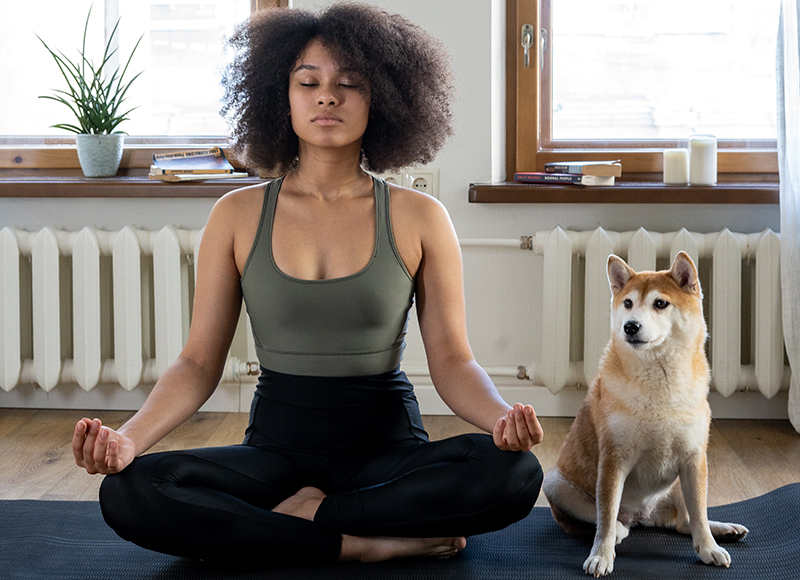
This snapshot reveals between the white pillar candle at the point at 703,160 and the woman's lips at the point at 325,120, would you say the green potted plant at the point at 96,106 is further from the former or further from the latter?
the white pillar candle at the point at 703,160

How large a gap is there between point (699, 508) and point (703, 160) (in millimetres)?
1313

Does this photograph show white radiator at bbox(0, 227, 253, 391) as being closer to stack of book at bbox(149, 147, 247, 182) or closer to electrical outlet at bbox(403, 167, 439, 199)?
stack of book at bbox(149, 147, 247, 182)

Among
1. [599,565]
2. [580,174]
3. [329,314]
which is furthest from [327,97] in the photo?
[580,174]

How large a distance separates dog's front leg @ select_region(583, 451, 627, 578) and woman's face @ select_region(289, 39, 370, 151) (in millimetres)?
728

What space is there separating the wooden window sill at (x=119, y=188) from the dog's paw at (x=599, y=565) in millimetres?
1534

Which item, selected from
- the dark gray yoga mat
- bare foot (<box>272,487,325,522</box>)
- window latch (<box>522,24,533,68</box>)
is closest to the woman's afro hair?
bare foot (<box>272,487,325,522</box>)

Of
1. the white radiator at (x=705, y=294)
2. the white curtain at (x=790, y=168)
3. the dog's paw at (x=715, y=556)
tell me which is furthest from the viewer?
the white radiator at (x=705, y=294)

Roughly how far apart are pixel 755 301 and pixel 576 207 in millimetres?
586

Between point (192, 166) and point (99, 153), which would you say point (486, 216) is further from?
point (99, 153)

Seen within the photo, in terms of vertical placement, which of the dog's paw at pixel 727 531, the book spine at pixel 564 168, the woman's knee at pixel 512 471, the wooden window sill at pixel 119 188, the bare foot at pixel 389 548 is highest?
the book spine at pixel 564 168

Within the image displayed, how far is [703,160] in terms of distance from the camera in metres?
2.34

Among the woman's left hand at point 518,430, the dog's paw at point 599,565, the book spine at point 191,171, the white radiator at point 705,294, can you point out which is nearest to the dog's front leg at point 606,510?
the dog's paw at point 599,565

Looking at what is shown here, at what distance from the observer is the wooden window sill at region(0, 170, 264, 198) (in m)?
2.41

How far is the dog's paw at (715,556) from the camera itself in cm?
135
